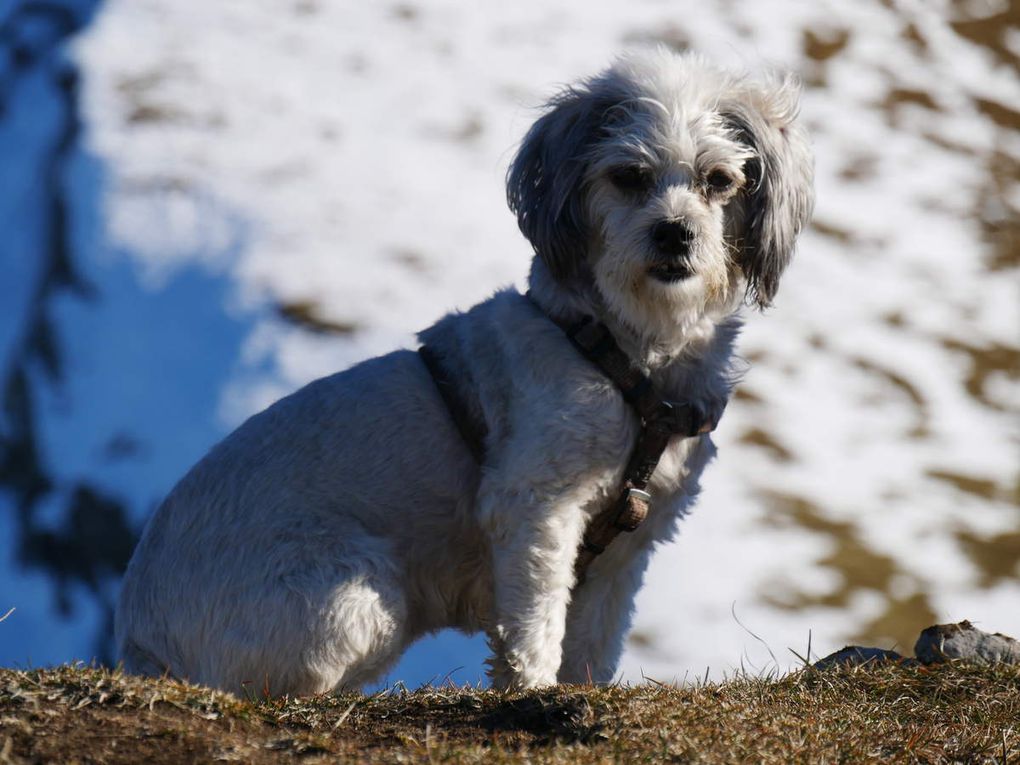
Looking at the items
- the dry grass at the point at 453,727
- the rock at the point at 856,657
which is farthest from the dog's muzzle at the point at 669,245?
the rock at the point at 856,657

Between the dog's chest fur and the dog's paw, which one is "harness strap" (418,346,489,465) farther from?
the dog's paw

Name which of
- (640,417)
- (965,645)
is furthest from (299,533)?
(965,645)

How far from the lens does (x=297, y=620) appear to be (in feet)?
15.1

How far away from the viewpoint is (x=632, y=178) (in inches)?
193

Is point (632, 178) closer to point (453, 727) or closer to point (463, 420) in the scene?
point (463, 420)

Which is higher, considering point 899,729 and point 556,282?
point 556,282

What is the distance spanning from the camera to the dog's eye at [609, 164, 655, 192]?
4.86 metres

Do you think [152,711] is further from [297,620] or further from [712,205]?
[712,205]

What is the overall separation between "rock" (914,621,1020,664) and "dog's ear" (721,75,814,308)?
1921 millimetres

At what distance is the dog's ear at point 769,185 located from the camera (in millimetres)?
5102

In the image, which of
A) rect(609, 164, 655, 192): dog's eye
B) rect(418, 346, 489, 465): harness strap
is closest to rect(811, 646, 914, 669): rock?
rect(418, 346, 489, 465): harness strap

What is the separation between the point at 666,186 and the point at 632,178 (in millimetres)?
166

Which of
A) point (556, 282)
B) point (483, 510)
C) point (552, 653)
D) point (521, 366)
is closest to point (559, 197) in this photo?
point (556, 282)

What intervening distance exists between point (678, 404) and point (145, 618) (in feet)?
7.80
